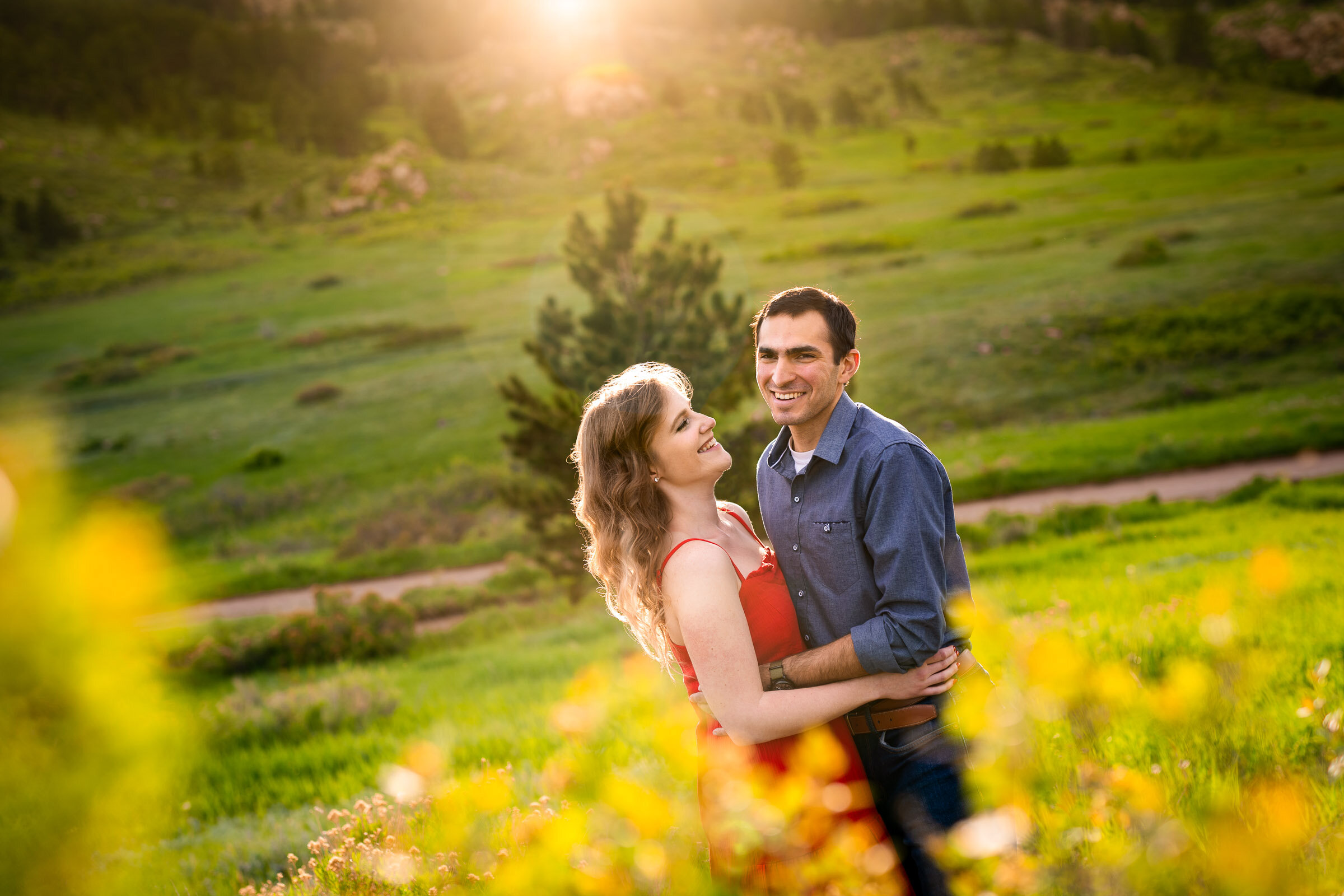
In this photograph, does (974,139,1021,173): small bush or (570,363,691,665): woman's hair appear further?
(974,139,1021,173): small bush

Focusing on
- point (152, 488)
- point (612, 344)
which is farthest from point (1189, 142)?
point (152, 488)

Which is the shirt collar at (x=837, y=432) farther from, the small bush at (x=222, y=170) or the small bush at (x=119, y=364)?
the small bush at (x=222, y=170)

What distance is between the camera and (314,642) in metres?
13.1

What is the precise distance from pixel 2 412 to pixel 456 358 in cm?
2681

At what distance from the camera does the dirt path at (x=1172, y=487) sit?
14312mm

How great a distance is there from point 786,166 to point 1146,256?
4466cm

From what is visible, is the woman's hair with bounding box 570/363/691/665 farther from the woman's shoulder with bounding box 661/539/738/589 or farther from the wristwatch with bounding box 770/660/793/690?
the wristwatch with bounding box 770/660/793/690

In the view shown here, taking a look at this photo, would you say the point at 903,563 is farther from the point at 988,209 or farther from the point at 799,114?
the point at 799,114

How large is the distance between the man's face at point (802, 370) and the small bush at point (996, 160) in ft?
238

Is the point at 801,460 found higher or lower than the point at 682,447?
lower

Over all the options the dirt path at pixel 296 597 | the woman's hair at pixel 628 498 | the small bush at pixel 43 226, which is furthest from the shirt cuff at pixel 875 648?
the small bush at pixel 43 226

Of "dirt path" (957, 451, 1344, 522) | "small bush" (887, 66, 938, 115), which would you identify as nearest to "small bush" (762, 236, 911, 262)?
"dirt path" (957, 451, 1344, 522)

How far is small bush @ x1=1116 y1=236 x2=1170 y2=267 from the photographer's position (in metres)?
34.8

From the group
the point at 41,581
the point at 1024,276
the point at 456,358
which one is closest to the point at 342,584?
the point at 41,581
